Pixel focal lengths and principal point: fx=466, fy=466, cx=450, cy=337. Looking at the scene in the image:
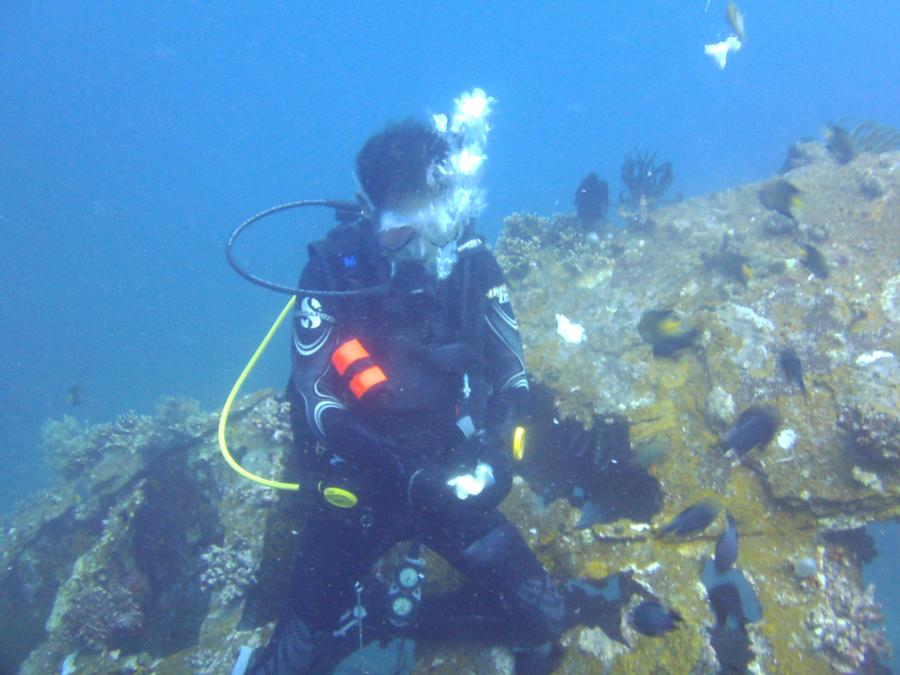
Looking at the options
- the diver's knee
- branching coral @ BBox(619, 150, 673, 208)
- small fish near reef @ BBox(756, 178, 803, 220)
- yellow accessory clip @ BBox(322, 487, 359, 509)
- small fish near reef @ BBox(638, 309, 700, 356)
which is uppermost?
branching coral @ BBox(619, 150, 673, 208)

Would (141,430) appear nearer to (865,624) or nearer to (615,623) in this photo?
(615,623)

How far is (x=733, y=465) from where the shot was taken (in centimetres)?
433

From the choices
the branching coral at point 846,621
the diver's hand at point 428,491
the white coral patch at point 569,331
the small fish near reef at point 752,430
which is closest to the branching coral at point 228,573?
the diver's hand at point 428,491

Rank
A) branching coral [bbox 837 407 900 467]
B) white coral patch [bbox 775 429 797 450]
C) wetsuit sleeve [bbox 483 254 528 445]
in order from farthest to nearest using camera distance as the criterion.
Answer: white coral patch [bbox 775 429 797 450], wetsuit sleeve [bbox 483 254 528 445], branching coral [bbox 837 407 900 467]

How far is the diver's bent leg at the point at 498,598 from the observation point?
354 cm

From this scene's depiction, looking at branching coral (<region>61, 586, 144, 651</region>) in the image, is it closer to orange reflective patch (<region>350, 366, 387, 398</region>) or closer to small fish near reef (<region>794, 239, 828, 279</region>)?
orange reflective patch (<region>350, 366, 387, 398</region>)

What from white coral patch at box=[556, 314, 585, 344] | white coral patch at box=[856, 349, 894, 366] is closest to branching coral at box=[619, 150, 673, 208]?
white coral patch at box=[556, 314, 585, 344]

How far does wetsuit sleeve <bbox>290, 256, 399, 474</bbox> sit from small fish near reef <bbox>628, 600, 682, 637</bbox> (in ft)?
6.81

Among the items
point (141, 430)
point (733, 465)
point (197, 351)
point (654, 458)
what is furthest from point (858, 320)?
point (197, 351)

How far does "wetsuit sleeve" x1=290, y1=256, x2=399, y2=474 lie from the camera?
10.3ft

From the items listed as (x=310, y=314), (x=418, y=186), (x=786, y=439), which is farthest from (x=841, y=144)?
(x=310, y=314)

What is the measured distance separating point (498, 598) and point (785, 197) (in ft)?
→ 18.2

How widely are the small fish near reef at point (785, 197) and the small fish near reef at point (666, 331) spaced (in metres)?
2.06

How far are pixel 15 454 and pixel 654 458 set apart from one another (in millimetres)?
42584
